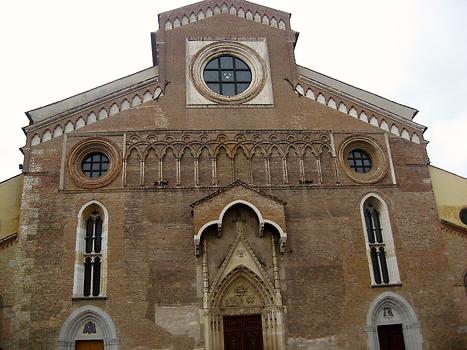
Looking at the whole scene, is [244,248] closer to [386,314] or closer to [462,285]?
[386,314]

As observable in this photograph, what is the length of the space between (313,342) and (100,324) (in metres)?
6.29

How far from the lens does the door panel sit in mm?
15297

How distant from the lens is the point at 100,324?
14602 mm

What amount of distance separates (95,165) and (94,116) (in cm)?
170

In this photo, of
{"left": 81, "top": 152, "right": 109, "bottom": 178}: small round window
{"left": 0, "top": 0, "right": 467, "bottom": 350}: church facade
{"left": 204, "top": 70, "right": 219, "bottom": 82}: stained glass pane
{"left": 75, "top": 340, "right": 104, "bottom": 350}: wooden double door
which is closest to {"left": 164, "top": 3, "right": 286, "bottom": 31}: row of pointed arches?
{"left": 0, "top": 0, "right": 467, "bottom": 350}: church facade

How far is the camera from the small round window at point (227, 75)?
18.3 m

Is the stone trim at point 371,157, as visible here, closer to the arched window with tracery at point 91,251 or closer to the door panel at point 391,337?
the door panel at point 391,337

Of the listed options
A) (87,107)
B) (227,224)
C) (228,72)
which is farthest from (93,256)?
(228,72)

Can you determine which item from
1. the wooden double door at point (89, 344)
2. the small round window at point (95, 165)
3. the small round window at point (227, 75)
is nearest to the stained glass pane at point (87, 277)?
the wooden double door at point (89, 344)

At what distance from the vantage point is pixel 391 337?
1541cm

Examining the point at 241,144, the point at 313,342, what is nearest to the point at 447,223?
the point at 313,342

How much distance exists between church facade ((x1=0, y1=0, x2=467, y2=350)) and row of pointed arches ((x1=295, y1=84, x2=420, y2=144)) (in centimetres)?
6

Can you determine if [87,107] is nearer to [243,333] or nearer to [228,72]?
[228,72]

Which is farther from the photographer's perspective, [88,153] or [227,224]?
[88,153]
